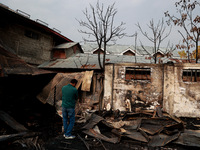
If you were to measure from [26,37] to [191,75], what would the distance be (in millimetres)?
13551

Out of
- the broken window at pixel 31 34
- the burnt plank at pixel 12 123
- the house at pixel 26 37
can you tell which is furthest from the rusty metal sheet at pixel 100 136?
the broken window at pixel 31 34

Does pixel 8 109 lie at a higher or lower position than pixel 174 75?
lower

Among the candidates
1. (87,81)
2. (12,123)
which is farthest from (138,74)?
(12,123)

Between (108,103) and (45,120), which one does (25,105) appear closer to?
(45,120)

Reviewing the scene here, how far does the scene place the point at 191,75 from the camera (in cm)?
783

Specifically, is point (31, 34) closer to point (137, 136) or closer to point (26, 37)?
point (26, 37)

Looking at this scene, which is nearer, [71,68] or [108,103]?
[108,103]

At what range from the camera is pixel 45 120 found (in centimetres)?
755

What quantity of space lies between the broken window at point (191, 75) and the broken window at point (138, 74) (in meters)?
1.96

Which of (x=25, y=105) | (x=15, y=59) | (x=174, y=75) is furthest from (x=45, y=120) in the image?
(x=174, y=75)

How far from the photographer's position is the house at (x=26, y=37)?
38.0 feet

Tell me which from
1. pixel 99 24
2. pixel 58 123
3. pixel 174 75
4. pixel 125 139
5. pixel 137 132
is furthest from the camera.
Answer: pixel 99 24

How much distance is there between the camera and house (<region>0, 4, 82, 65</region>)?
11.6 m

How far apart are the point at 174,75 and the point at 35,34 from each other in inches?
503
